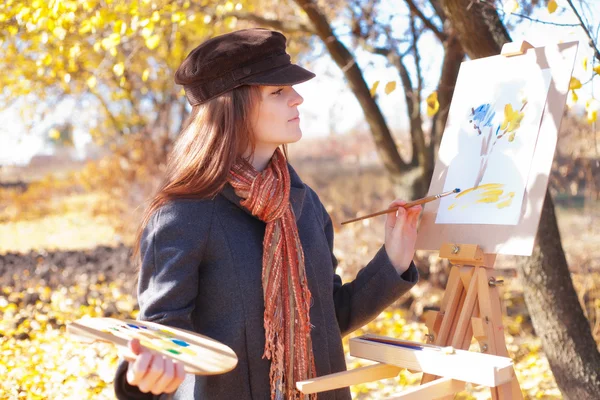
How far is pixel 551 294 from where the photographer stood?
2812 mm

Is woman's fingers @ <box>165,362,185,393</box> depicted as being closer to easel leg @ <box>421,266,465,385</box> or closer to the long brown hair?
the long brown hair

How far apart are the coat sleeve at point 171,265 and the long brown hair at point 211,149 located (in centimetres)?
3

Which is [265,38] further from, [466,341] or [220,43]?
[466,341]

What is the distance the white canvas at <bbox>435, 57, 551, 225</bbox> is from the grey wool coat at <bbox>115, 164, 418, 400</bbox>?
52 centimetres

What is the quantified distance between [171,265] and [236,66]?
0.53m

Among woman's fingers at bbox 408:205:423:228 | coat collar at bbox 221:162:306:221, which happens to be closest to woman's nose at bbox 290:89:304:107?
coat collar at bbox 221:162:306:221

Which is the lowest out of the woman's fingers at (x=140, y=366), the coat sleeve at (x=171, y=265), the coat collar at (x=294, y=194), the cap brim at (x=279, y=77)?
the woman's fingers at (x=140, y=366)

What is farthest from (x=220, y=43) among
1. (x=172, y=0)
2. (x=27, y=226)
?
(x=27, y=226)

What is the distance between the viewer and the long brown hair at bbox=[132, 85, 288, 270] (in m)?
1.67

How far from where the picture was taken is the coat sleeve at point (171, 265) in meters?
1.55

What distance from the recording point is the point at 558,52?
1.93 meters

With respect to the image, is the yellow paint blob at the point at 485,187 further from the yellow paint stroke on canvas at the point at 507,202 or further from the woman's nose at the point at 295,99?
the woman's nose at the point at 295,99

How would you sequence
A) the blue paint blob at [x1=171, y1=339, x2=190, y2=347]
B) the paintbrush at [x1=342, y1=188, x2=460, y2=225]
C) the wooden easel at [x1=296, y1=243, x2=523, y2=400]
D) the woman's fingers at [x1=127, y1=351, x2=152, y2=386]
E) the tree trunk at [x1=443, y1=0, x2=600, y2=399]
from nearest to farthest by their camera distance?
1. the woman's fingers at [x1=127, y1=351, x2=152, y2=386]
2. the blue paint blob at [x1=171, y1=339, x2=190, y2=347]
3. the wooden easel at [x1=296, y1=243, x2=523, y2=400]
4. the paintbrush at [x1=342, y1=188, x2=460, y2=225]
5. the tree trunk at [x1=443, y1=0, x2=600, y2=399]

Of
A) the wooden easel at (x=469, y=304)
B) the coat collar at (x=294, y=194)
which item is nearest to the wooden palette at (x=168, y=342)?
the wooden easel at (x=469, y=304)
